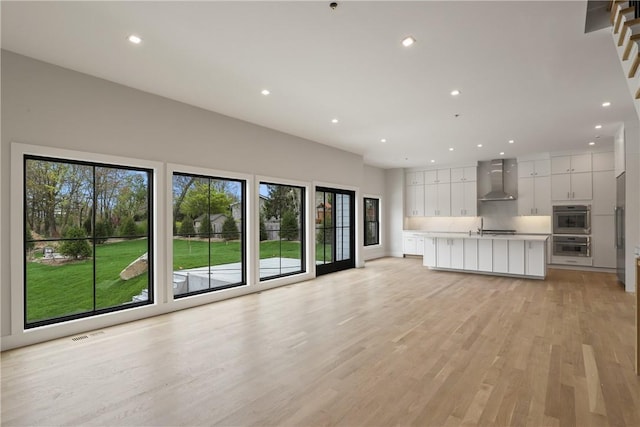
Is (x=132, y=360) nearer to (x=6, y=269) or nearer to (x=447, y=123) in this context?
(x=6, y=269)

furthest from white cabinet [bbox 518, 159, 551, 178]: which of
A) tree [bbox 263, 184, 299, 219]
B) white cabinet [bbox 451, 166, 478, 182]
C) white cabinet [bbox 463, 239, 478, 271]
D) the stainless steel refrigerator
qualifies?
tree [bbox 263, 184, 299, 219]

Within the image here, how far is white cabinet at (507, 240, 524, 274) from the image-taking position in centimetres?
688

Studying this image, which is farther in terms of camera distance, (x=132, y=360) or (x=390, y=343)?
(x=390, y=343)

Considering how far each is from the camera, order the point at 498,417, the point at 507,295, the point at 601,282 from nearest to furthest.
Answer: the point at 498,417 < the point at 507,295 < the point at 601,282

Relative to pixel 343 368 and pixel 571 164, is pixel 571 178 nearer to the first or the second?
pixel 571 164

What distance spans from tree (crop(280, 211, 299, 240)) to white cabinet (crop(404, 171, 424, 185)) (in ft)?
18.0

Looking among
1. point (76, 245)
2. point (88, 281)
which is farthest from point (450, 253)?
point (76, 245)

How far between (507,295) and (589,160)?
4900 millimetres

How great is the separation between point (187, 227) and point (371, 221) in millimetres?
6742

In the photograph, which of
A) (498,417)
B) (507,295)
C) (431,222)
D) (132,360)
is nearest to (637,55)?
(498,417)

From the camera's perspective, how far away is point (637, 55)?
7.97 feet

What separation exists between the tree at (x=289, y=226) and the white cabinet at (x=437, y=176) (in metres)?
5.59

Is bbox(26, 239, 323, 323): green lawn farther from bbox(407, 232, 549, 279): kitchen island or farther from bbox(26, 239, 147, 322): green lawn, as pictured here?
bbox(407, 232, 549, 279): kitchen island

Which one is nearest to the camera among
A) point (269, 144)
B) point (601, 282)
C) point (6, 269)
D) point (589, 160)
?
point (6, 269)
